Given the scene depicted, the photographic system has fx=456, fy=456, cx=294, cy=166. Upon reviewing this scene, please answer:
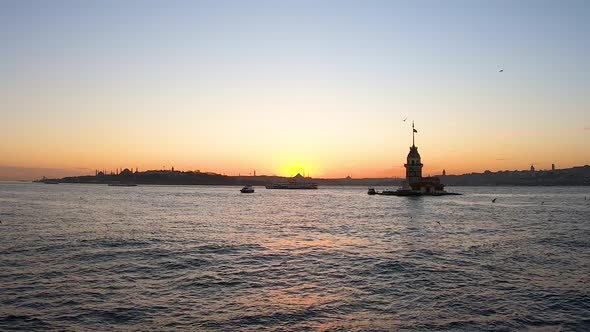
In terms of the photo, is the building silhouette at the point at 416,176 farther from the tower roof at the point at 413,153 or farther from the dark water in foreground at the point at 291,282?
the dark water in foreground at the point at 291,282

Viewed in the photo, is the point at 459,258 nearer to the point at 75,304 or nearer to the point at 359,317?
the point at 359,317

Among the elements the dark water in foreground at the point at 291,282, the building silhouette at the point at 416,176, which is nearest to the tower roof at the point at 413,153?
the building silhouette at the point at 416,176

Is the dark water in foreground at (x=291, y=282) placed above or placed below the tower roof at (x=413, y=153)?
below

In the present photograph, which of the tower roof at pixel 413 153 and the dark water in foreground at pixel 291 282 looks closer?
the dark water in foreground at pixel 291 282

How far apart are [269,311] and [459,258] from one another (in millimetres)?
19008

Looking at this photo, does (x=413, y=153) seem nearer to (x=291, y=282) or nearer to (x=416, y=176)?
(x=416, y=176)

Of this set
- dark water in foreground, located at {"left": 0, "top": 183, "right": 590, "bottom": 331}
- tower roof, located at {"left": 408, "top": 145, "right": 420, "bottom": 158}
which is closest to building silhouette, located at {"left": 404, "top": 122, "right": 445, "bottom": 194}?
tower roof, located at {"left": 408, "top": 145, "right": 420, "bottom": 158}

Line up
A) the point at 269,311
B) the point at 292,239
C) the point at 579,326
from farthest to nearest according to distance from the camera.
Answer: the point at 292,239 → the point at 269,311 → the point at 579,326

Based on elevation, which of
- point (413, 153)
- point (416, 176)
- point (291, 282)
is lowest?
point (291, 282)

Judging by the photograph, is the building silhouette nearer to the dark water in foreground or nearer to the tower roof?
the tower roof

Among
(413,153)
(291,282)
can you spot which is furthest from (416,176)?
(291,282)

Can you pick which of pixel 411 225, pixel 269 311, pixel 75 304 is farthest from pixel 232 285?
pixel 411 225

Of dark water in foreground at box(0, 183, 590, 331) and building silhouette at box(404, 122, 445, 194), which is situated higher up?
building silhouette at box(404, 122, 445, 194)

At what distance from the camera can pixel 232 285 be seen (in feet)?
79.7
